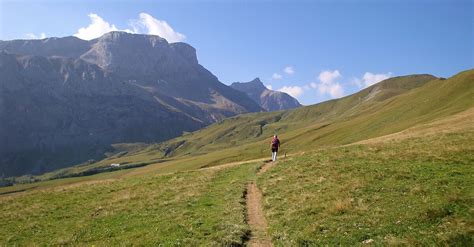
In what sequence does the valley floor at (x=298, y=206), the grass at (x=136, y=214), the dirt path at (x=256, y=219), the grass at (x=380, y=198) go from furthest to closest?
the grass at (x=136, y=214), the dirt path at (x=256, y=219), the valley floor at (x=298, y=206), the grass at (x=380, y=198)

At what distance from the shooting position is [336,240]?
→ 62.0 feet

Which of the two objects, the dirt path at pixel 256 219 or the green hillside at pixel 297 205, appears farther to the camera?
the dirt path at pixel 256 219

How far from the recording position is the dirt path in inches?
823

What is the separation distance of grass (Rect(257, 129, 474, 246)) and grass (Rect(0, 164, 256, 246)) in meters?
3.20

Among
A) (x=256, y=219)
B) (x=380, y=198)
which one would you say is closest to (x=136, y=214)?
(x=256, y=219)

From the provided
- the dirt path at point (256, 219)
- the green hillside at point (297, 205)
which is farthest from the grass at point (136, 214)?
the dirt path at point (256, 219)

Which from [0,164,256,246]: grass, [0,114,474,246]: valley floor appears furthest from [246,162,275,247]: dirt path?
[0,164,256,246]: grass

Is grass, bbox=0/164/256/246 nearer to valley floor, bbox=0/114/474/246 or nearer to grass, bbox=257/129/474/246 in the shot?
valley floor, bbox=0/114/474/246

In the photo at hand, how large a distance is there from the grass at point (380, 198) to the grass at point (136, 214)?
3.20m

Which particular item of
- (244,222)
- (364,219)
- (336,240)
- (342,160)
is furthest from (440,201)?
(342,160)

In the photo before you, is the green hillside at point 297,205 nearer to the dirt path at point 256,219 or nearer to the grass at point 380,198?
the grass at point 380,198

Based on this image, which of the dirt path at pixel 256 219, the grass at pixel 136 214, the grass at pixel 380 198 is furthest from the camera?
the grass at pixel 136 214

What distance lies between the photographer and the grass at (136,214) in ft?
75.6

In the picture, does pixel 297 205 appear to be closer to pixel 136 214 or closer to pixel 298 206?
pixel 298 206
